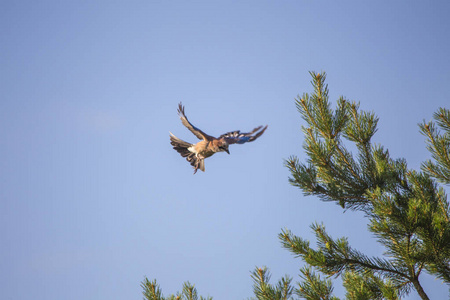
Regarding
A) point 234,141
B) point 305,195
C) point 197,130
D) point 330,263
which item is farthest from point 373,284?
point 197,130

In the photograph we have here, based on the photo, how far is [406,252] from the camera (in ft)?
15.7

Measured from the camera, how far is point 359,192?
5254 mm

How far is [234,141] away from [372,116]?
2364 mm

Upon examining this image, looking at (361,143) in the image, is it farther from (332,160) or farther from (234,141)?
(234,141)

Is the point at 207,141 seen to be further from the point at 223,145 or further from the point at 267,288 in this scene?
the point at 267,288

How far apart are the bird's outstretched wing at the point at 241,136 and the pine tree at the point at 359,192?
161 centimetres

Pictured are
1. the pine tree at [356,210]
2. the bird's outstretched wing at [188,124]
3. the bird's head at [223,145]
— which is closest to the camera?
the pine tree at [356,210]

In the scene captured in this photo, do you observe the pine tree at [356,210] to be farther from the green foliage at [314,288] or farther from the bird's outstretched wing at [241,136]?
the bird's outstretched wing at [241,136]

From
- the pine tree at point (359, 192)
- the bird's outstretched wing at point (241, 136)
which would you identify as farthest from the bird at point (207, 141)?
the pine tree at point (359, 192)

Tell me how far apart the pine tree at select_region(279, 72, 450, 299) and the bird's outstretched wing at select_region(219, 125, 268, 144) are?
1612 mm

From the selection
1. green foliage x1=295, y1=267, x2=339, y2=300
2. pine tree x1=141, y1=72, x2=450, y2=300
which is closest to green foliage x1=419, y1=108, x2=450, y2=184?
pine tree x1=141, y1=72, x2=450, y2=300

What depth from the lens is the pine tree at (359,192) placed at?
4.86m

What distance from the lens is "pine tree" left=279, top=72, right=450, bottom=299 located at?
4863 mm

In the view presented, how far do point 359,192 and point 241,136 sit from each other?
2.31 m
